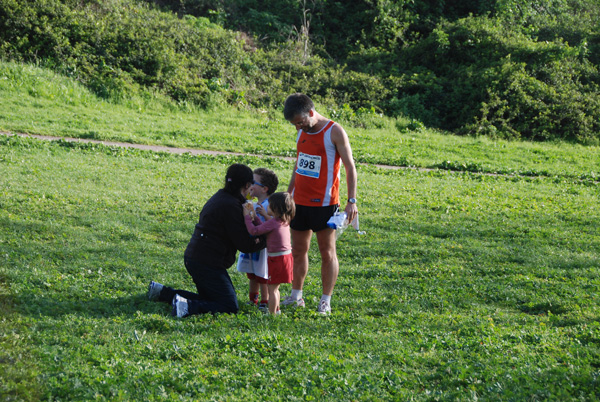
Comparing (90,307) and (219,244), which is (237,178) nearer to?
(219,244)

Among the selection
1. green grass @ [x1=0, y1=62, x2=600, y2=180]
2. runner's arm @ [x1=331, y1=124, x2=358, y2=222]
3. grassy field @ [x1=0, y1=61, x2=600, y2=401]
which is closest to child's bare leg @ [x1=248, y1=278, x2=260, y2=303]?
grassy field @ [x1=0, y1=61, x2=600, y2=401]

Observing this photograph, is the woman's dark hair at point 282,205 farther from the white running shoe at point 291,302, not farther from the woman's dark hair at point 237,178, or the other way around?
the white running shoe at point 291,302

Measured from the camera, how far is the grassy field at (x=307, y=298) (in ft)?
14.6

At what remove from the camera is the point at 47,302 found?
5.79 m

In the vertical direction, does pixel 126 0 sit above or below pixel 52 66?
above

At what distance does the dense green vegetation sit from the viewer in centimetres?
1989

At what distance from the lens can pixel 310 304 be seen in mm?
6641

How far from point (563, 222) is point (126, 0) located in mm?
19259

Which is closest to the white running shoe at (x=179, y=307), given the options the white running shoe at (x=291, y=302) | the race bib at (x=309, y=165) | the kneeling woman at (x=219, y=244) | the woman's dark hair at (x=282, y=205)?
the kneeling woman at (x=219, y=244)

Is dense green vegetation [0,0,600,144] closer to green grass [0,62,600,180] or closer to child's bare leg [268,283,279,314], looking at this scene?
green grass [0,62,600,180]

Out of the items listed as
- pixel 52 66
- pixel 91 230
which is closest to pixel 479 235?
pixel 91 230

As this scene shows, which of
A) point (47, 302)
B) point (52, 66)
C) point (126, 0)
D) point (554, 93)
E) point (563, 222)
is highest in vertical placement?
point (126, 0)

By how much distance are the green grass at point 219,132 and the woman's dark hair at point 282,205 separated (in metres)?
9.67

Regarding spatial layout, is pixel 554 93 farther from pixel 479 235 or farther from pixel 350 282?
pixel 350 282
